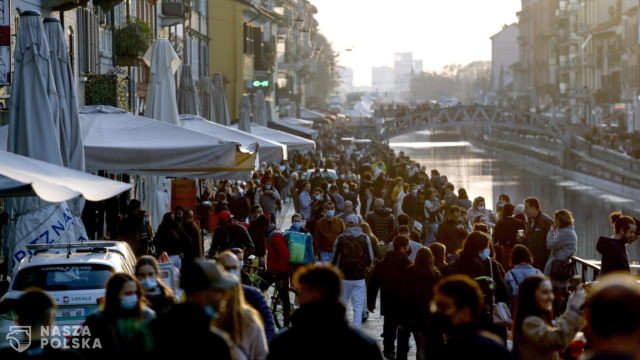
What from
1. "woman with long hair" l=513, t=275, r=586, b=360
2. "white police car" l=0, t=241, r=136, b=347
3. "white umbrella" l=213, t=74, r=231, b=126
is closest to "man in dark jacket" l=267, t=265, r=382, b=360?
"woman with long hair" l=513, t=275, r=586, b=360

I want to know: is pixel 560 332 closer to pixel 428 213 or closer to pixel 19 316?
pixel 19 316

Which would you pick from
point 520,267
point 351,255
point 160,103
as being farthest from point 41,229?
point 160,103

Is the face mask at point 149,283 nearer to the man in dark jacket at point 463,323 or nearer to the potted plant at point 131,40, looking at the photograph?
the man in dark jacket at point 463,323

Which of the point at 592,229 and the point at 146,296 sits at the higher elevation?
the point at 146,296

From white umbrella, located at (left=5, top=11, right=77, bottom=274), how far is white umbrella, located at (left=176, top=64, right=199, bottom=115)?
14299mm

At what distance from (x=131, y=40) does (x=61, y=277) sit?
23467 mm

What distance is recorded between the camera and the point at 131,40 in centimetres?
3441

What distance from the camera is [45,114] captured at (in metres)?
13.8

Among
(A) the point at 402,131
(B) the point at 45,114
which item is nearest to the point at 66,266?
(B) the point at 45,114

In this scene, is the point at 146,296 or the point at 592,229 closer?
the point at 146,296

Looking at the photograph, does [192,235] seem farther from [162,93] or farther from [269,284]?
[162,93]

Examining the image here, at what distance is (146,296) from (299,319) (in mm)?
2392
